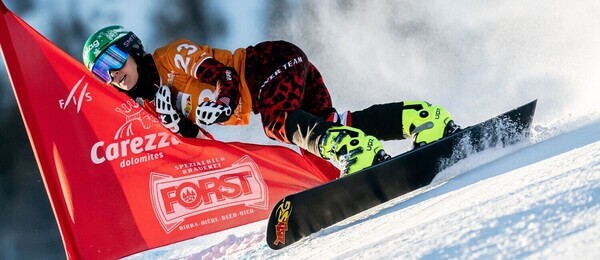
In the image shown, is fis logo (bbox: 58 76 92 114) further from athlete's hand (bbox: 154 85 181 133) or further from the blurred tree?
the blurred tree

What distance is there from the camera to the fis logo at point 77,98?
146 inches

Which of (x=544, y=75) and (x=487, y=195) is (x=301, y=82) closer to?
(x=487, y=195)

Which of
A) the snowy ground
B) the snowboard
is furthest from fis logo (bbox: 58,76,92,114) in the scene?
the snowboard

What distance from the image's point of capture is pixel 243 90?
343 cm

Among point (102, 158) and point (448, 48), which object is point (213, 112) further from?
point (448, 48)

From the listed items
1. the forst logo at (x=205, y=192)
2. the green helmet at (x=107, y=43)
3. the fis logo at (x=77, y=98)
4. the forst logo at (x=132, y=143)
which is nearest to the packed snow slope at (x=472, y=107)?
the forst logo at (x=205, y=192)

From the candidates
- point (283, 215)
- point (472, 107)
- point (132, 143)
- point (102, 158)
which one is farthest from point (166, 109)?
point (472, 107)

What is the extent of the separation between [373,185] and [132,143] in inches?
52.7

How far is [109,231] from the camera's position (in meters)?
3.71

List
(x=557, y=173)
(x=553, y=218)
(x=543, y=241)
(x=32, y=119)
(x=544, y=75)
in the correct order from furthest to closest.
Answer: (x=544, y=75) < (x=32, y=119) < (x=557, y=173) < (x=553, y=218) < (x=543, y=241)

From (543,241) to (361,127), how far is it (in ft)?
6.34

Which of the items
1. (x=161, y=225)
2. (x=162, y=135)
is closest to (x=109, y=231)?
(x=161, y=225)

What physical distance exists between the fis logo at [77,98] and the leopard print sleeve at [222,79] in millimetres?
665

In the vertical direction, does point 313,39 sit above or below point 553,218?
above
